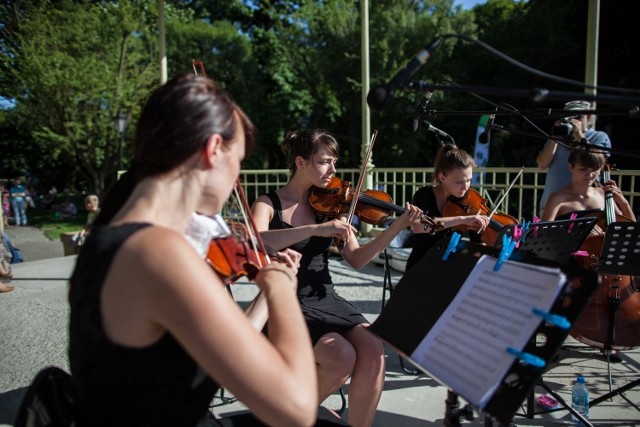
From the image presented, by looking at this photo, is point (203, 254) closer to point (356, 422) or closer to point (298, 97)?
point (356, 422)

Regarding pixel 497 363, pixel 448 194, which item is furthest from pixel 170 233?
pixel 448 194

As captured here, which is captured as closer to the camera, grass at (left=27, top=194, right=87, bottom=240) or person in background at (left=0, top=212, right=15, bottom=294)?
person in background at (left=0, top=212, right=15, bottom=294)

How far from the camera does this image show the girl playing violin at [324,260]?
1927mm

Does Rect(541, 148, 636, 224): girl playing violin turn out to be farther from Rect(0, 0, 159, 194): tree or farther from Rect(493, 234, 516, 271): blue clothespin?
Rect(0, 0, 159, 194): tree

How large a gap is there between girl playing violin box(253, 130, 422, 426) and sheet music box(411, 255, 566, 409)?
0.75 meters

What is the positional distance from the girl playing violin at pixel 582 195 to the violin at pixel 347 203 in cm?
93

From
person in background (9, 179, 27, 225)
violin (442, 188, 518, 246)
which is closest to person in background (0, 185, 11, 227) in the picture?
person in background (9, 179, 27, 225)

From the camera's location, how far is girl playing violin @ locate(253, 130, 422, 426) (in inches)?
75.9

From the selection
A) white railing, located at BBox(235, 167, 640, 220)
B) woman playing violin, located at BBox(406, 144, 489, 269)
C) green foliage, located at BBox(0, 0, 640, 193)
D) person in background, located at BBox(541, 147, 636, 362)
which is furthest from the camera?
green foliage, located at BBox(0, 0, 640, 193)

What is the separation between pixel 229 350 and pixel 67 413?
51 cm

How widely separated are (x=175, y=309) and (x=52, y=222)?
1721 cm

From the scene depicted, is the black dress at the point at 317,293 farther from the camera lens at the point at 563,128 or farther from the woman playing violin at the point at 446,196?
the camera lens at the point at 563,128

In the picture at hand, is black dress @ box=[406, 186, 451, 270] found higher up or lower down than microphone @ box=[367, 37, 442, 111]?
lower down

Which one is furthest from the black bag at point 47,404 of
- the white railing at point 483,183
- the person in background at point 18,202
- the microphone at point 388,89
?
the person in background at point 18,202
